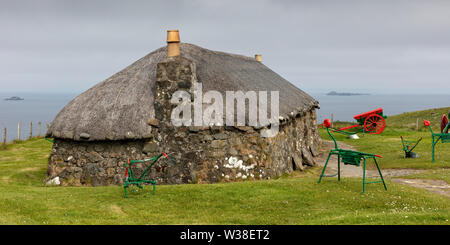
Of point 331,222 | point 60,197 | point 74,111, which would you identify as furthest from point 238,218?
point 74,111

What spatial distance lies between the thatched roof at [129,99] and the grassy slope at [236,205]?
2.63 meters

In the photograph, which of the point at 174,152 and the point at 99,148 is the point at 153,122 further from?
the point at 99,148

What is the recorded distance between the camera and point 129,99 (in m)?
15.4

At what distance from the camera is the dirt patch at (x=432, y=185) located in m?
12.1

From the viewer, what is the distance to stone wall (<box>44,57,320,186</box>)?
14328 mm

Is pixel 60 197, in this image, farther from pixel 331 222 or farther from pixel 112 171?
pixel 331 222

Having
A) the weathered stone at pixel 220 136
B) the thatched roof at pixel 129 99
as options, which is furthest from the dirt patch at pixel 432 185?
the weathered stone at pixel 220 136

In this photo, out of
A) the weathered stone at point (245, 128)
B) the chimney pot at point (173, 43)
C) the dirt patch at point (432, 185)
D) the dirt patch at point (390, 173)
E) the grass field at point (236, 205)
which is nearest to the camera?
the grass field at point (236, 205)

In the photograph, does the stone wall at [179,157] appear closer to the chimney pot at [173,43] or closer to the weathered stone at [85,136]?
the weathered stone at [85,136]

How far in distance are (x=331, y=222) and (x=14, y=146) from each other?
83.3 ft

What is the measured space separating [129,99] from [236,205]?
7072 mm

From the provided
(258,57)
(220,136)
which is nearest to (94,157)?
(220,136)

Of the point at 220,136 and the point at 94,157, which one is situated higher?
the point at 220,136
